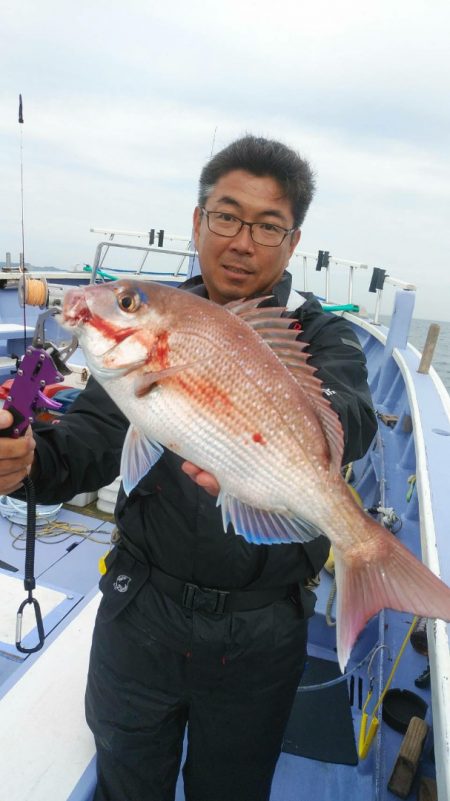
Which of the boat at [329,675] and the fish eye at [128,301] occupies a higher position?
the fish eye at [128,301]

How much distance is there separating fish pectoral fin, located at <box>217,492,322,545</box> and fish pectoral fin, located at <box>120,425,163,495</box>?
26 centimetres

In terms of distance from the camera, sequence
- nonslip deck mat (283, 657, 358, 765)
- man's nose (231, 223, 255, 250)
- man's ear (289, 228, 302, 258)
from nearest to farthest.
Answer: man's nose (231, 223, 255, 250) → man's ear (289, 228, 302, 258) → nonslip deck mat (283, 657, 358, 765)

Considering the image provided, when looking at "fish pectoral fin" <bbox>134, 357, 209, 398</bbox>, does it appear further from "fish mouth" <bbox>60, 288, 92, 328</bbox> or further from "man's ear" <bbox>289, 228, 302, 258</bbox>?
"man's ear" <bbox>289, 228, 302, 258</bbox>

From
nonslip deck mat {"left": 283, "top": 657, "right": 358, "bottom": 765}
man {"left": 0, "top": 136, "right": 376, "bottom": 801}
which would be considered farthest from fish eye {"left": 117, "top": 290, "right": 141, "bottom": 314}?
nonslip deck mat {"left": 283, "top": 657, "right": 358, "bottom": 765}

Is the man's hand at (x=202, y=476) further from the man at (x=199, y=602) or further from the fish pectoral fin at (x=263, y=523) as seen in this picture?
the man at (x=199, y=602)

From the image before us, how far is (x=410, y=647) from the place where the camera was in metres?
3.09

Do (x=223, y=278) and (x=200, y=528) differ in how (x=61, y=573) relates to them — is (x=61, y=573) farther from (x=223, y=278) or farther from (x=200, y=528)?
(x=223, y=278)

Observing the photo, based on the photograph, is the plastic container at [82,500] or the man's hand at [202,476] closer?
the man's hand at [202,476]

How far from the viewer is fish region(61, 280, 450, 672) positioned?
1.53 m

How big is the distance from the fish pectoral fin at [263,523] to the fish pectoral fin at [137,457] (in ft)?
0.85

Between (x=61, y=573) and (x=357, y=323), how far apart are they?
7506mm

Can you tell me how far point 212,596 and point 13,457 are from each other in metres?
0.92

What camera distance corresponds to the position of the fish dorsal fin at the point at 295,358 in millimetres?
1577

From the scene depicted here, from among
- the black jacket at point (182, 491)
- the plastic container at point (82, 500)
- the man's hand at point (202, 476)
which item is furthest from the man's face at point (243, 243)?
the plastic container at point (82, 500)
